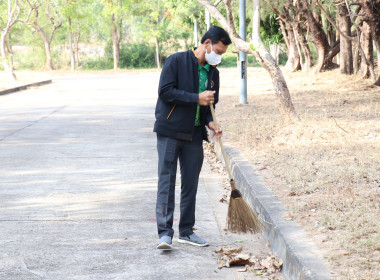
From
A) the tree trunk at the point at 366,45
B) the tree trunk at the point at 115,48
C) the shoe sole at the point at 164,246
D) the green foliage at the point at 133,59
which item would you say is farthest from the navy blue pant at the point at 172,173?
the green foliage at the point at 133,59

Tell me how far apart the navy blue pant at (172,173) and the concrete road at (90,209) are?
0.29 m

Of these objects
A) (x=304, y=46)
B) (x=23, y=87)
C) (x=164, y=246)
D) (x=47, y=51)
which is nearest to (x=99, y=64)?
(x=47, y=51)

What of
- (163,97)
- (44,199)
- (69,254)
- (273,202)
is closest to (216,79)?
(163,97)

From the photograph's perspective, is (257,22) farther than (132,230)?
Yes

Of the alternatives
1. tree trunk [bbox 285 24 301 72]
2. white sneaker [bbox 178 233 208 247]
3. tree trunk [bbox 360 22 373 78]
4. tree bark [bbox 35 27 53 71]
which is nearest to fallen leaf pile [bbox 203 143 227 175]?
white sneaker [bbox 178 233 208 247]

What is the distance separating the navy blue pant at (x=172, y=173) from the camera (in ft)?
17.0

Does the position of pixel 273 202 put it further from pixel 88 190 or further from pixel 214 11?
pixel 214 11

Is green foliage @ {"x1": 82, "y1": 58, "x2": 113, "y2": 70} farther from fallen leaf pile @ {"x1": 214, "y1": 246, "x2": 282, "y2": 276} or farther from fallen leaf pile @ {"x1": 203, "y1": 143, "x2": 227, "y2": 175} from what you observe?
fallen leaf pile @ {"x1": 214, "y1": 246, "x2": 282, "y2": 276}

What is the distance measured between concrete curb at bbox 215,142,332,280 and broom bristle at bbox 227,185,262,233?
0.18m

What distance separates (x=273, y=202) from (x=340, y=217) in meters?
0.92

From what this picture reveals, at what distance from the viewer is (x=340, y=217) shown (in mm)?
5168

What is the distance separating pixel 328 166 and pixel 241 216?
245 centimetres

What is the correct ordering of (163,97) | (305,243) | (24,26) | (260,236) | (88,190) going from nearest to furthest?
(305,243)
(163,97)
(260,236)
(88,190)
(24,26)

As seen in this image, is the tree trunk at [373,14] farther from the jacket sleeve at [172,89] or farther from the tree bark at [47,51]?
the tree bark at [47,51]
